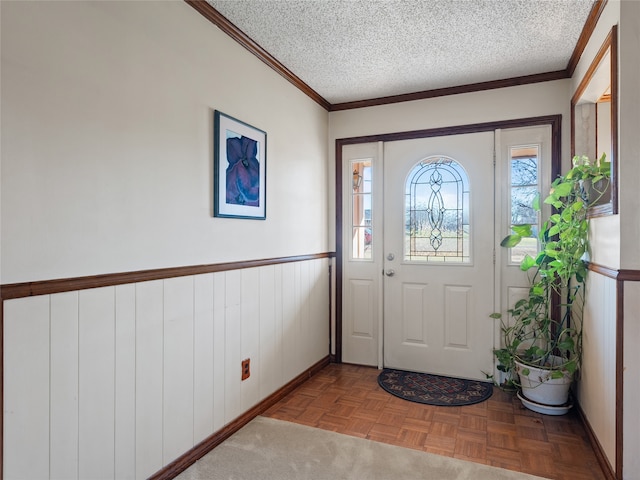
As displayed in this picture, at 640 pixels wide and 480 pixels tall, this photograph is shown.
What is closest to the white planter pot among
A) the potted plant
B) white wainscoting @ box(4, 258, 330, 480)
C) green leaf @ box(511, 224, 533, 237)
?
the potted plant

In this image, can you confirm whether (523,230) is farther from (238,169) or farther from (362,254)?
(238,169)

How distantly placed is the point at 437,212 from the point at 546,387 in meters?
1.44

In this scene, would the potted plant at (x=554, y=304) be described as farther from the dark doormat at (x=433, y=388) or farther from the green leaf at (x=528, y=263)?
the dark doormat at (x=433, y=388)

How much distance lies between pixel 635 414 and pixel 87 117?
257cm

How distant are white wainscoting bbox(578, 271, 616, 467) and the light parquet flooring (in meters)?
0.17

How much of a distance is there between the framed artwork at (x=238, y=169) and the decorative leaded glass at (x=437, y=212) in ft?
4.39

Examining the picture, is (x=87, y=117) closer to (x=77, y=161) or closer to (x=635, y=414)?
(x=77, y=161)

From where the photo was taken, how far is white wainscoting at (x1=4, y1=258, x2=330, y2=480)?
4.32 feet

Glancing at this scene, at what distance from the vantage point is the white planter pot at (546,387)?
2516 millimetres

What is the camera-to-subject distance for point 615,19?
72.7 inches

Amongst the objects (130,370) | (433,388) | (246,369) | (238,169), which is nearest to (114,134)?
(238,169)

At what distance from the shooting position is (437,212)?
3.25 meters

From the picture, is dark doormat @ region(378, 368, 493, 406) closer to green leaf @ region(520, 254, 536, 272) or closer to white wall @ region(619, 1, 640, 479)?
green leaf @ region(520, 254, 536, 272)

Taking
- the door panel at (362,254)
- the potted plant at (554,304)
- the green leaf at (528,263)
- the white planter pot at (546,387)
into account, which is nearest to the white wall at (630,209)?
the potted plant at (554,304)
